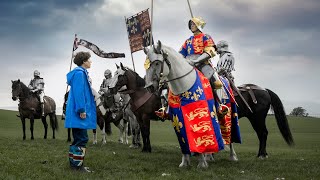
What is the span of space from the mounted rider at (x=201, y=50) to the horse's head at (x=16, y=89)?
1274 centimetres

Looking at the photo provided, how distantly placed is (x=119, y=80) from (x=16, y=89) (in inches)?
329

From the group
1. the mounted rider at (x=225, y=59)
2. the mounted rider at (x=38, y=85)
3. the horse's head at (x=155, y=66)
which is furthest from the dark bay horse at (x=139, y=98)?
the mounted rider at (x=38, y=85)

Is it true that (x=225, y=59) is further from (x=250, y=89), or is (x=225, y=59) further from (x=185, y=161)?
(x=185, y=161)

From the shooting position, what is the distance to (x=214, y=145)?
28.7ft

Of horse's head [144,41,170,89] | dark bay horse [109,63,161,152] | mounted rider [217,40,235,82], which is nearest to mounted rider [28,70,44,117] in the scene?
dark bay horse [109,63,161,152]

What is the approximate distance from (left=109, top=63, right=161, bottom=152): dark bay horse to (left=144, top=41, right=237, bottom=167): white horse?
4.68 metres

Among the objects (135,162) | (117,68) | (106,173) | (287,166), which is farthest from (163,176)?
(117,68)

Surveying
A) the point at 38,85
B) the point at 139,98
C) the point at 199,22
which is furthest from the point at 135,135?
the point at 38,85

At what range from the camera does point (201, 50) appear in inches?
377

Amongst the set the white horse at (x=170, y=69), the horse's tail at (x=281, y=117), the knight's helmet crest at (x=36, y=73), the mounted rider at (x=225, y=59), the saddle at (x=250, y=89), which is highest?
the knight's helmet crest at (x=36, y=73)

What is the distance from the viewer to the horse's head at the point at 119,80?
1396cm

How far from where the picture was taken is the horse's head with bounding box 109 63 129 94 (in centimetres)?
1396

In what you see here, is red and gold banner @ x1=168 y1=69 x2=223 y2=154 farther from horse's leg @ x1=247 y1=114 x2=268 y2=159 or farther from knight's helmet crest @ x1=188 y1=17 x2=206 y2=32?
horse's leg @ x1=247 y1=114 x2=268 y2=159

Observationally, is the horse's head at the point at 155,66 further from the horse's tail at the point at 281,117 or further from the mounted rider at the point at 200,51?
the horse's tail at the point at 281,117
